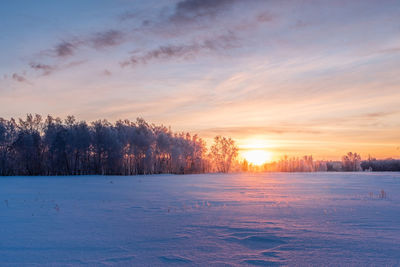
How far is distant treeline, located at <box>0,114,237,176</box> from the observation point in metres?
57.4

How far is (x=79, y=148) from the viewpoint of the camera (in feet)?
192

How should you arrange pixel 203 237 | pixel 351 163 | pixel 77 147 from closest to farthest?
pixel 203 237 → pixel 77 147 → pixel 351 163

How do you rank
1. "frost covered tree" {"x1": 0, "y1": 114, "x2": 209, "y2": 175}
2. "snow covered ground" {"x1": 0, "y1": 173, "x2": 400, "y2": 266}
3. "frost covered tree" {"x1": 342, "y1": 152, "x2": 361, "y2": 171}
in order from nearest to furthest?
"snow covered ground" {"x1": 0, "y1": 173, "x2": 400, "y2": 266}, "frost covered tree" {"x1": 0, "y1": 114, "x2": 209, "y2": 175}, "frost covered tree" {"x1": 342, "y1": 152, "x2": 361, "y2": 171}

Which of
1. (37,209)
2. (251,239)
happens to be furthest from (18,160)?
(251,239)

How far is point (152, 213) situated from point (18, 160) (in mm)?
57989

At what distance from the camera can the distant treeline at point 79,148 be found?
188 feet

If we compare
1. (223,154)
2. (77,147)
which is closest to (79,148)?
(77,147)

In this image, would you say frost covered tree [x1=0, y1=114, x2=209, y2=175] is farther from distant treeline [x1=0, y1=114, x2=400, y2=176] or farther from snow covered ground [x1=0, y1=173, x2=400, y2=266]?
snow covered ground [x1=0, y1=173, x2=400, y2=266]

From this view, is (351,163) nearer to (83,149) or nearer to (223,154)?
(223,154)

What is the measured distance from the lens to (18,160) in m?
58.1

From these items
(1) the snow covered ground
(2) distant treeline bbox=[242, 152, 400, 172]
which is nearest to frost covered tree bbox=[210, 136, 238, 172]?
(2) distant treeline bbox=[242, 152, 400, 172]

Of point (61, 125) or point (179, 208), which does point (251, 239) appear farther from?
point (61, 125)

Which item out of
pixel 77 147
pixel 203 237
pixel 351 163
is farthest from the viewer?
pixel 351 163

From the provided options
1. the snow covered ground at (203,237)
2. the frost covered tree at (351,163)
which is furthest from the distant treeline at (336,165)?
the snow covered ground at (203,237)
